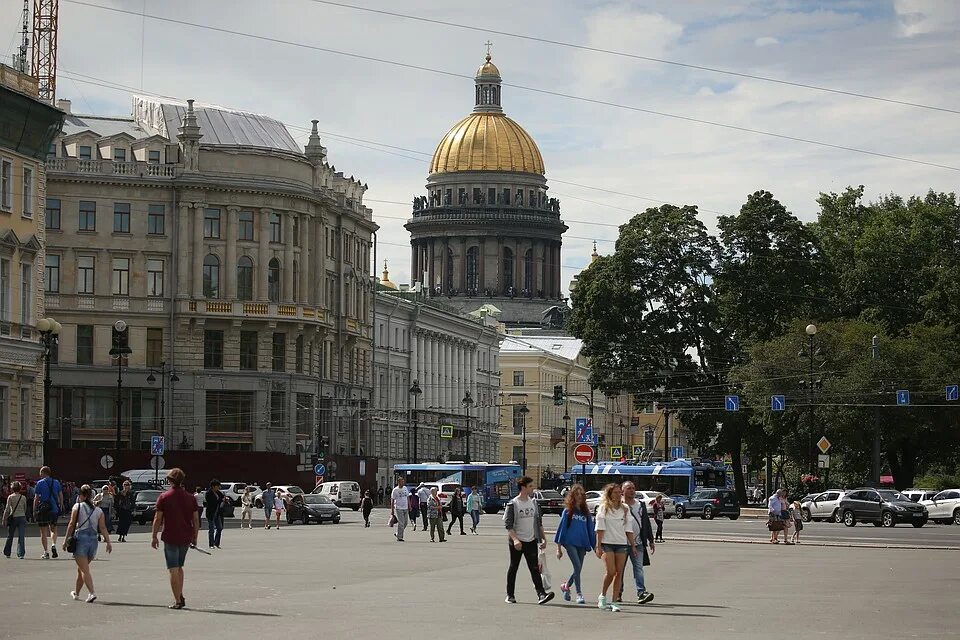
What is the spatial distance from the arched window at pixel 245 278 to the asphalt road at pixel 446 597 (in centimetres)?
5608

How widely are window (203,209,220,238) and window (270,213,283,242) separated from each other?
9.62ft

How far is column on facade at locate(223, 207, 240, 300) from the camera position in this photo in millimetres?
95750

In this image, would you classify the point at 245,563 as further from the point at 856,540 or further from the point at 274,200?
the point at 274,200

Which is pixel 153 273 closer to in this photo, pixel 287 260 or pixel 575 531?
pixel 287 260

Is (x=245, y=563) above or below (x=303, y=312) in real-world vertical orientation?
below

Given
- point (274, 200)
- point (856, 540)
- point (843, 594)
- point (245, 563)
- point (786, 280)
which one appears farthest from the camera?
point (274, 200)

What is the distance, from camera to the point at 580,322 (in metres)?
91.8

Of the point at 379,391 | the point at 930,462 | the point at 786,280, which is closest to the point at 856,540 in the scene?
the point at 786,280

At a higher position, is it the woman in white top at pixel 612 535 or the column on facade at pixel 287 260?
the column on facade at pixel 287 260

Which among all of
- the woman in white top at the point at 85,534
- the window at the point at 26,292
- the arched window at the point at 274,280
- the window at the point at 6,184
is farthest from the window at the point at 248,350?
the woman in white top at the point at 85,534

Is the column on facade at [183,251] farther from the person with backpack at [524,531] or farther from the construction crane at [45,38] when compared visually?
the person with backpack at [524,531]

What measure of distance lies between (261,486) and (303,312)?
1194cm

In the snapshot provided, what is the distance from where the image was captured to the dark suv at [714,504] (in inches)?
3046

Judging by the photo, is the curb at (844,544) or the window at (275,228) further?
the window at (275,228)
